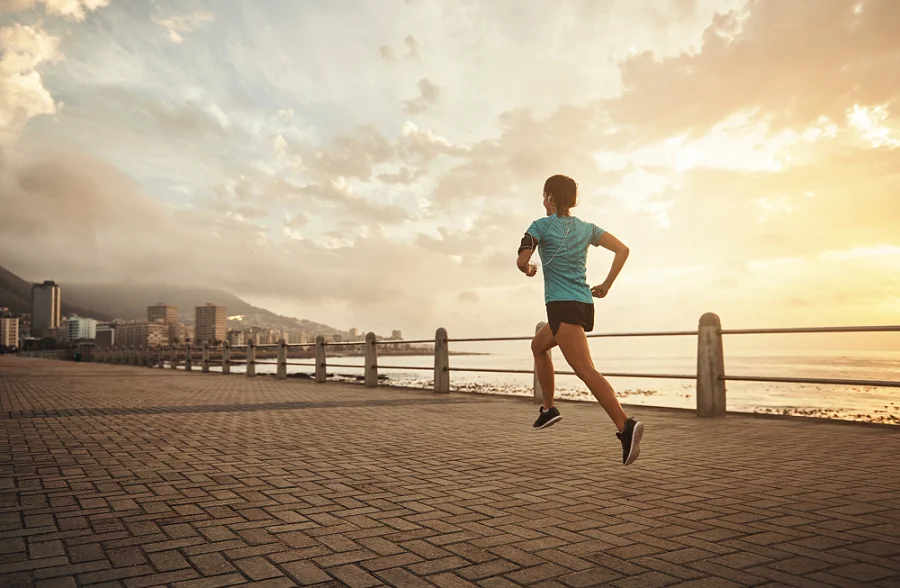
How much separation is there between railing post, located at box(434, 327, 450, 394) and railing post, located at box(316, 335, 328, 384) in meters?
4.87

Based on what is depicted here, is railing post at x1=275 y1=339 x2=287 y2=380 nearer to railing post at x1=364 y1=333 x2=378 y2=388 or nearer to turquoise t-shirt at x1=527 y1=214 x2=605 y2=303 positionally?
railing post at x1=364 y1=333 x2=378 y2=388

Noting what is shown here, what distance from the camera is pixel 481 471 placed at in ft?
14.9

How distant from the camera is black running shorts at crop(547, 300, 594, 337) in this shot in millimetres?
4809

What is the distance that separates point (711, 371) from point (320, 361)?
11011 mm

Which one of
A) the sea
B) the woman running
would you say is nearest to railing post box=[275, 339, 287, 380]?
the sea

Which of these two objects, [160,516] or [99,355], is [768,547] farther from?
[99,355]

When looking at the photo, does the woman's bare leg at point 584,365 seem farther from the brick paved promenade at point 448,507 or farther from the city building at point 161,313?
the city building at point 161,313

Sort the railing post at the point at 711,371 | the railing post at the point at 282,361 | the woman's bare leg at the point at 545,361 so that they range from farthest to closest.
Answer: the railing post at the point at 282,361 → the railing post at the point at 711,371 → the woman's bare leg at the point at 545,361

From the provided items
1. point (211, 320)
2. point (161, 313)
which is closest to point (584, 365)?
point (211, 320)

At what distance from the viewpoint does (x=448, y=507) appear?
11.4 feet

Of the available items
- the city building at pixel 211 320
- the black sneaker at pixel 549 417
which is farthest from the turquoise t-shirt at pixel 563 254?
the city building at pixel 211 320

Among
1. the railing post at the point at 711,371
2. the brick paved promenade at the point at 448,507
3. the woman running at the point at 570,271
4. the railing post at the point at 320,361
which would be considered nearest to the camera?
the brick paved promenade at the point at 448,507

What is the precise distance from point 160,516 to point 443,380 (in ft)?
30.8

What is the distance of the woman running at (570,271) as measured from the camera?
474 centimetres
